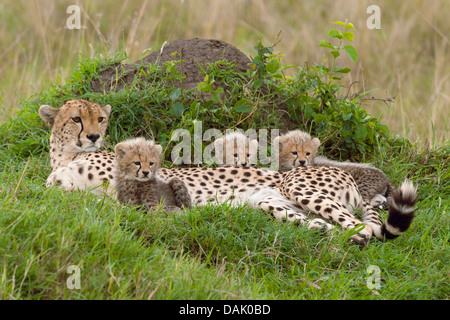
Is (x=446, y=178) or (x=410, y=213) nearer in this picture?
(x=410, y=213)

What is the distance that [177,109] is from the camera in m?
5.00

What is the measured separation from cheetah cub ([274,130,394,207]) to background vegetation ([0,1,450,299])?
0.27 m

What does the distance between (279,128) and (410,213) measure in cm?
187

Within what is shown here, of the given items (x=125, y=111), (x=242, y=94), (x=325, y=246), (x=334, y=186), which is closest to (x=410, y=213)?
(x=325, y=246)

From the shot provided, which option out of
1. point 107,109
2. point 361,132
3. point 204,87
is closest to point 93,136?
point 107,109

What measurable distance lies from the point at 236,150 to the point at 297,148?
0.47 m

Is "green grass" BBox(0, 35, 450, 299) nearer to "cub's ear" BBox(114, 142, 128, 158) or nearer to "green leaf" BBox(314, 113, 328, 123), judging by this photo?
"cub's ear" BBox(114, 142, 128, 158)

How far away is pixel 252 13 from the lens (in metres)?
9.24

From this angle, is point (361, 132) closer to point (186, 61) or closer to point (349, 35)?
point (349, 35)

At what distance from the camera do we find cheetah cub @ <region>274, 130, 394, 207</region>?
179 inches

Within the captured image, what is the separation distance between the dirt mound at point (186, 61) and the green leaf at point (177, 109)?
0.31 metres

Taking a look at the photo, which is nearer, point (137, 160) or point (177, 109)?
point (137, 160)
